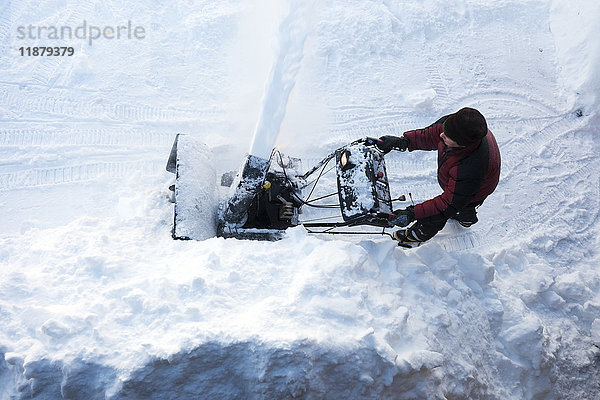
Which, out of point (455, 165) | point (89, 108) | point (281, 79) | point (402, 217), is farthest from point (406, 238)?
point (89, 108)

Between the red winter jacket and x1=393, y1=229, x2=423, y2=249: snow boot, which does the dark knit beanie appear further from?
x1=393, y1=229, x2=423, y2=249: snow boot

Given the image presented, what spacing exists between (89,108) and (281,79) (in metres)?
2.52

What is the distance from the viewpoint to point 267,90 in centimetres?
380

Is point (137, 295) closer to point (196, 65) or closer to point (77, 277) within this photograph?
point (77, 277)

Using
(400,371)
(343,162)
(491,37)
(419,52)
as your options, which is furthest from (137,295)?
(491,37)

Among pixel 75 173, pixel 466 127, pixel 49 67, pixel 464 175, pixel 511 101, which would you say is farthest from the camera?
pixel 511 101

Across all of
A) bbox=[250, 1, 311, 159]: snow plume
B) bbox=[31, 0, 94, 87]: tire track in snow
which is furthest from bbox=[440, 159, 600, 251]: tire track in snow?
bbox=[31, 0, 94, 87]: tire track in snow

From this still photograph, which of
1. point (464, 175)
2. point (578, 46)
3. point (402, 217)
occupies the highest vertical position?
point (578, 46)

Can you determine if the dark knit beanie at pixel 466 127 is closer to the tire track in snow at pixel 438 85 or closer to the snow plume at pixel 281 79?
the snow plume at pixel 281 79

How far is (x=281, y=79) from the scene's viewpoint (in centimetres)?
390

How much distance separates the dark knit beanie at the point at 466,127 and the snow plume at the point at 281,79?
4.93 feet

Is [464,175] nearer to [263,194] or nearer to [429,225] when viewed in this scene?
[429,225]

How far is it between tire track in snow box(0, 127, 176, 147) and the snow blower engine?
96 cm

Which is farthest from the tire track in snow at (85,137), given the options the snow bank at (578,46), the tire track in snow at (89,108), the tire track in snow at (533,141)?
the snow bank at (578,46)
